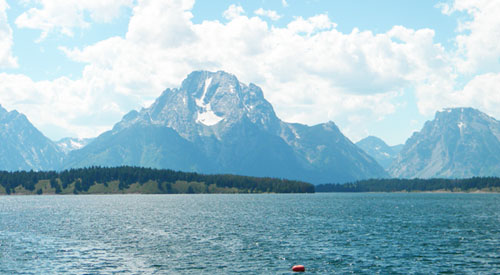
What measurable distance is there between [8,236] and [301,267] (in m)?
79.3

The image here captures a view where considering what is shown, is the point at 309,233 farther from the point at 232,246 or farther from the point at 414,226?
the point at 414,226

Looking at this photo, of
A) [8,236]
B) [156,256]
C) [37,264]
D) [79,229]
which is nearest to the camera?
[37,264]

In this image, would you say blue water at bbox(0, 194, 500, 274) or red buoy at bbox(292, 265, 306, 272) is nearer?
red buoy at bbox(292, 265, 306, 272)

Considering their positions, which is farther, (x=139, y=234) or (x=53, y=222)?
(x=53, y=222)

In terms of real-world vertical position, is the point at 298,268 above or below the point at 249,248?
above

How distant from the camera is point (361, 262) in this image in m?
74.9

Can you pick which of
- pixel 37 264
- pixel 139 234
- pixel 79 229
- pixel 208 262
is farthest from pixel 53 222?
pixel 208 262

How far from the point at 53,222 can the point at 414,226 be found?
111 metres

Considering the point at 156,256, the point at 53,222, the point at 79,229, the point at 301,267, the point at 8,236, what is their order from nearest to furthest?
the point at 301,267
the point at 156,256
the point at 8,236
the point at 79,229
the point at 53,222

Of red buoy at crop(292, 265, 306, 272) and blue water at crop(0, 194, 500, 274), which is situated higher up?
red buoy at crop(292, 265, 306, 272)

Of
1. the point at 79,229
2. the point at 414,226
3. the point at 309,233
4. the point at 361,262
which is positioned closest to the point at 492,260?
the point at 361,262

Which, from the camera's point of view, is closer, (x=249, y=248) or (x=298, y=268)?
(x=298, y=268)

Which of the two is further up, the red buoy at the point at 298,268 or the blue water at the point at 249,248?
the red buoy at the point at 298,268

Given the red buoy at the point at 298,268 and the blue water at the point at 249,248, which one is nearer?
the red buoy at the point at 298,268
